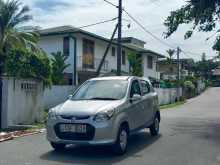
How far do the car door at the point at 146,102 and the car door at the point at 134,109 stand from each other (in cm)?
39

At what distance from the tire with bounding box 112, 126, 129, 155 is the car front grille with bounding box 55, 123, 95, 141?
609 millimetres

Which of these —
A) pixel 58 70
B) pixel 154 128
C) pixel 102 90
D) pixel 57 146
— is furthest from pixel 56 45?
pixel 57 146

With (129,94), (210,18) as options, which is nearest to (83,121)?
(129,94)

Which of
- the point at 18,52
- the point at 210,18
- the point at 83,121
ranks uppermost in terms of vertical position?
the point at 210,18

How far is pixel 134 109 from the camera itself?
35.2 ft

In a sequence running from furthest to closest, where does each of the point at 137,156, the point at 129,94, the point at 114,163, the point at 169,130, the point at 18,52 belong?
1. the point at 18,52
2. the point at 169,130
3. the point at 129,94
4. the point at 137,156
5. the point at 114,163

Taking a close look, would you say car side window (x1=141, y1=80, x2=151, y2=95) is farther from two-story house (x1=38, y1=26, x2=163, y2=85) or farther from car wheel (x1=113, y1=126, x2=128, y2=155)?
two-story house (x1=38, y1=26, x2=163, y2=85)

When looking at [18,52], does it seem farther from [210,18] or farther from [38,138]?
[210,18]

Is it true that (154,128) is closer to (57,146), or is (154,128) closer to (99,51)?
(57,146)

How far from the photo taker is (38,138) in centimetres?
1252

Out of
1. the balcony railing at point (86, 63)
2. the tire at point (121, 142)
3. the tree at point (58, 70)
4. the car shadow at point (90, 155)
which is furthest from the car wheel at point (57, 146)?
the balcony railing at point (86, 63)

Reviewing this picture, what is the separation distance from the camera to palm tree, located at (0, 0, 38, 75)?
66.9 ft

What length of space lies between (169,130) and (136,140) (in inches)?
116

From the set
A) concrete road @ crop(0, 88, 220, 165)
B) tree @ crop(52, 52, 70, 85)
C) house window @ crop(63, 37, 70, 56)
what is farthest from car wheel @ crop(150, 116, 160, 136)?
house window @ crop(63, 37, 70, 56)
